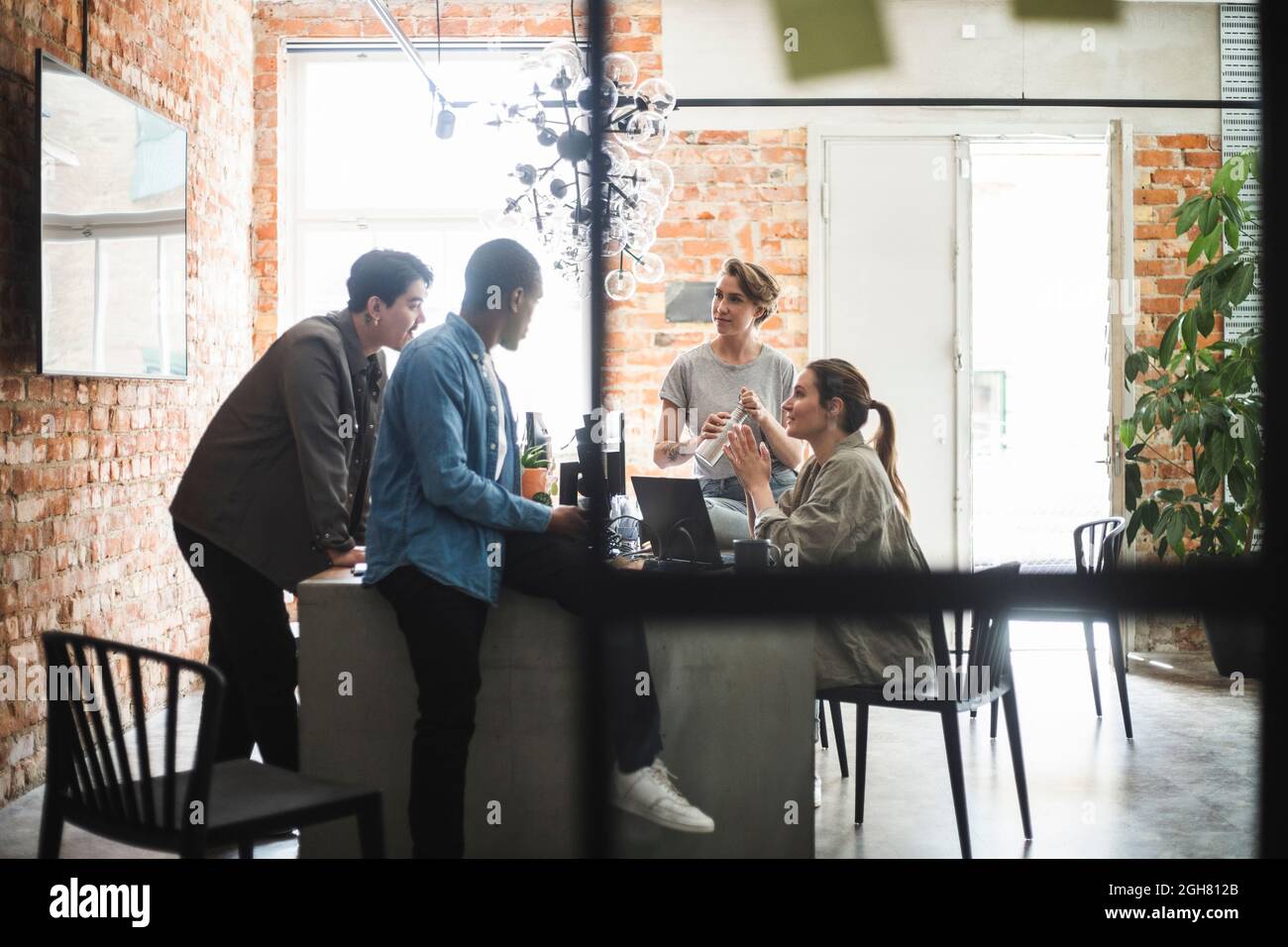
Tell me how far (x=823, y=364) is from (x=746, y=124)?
2915mm

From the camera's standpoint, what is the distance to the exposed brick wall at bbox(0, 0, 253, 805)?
326 cm

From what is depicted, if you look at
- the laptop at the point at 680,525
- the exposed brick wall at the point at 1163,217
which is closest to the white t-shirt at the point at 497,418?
the laptop at the point at 680,525

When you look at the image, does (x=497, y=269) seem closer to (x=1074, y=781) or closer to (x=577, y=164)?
(x=577, y=164)

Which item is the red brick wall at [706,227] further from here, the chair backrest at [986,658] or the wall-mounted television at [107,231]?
the chair backrest at [986,658]

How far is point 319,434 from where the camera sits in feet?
9.01

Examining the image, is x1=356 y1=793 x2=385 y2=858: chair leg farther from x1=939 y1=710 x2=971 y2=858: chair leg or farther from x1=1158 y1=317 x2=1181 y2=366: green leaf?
x1=1158 y1=317 x2=1181 y2=366: green leaf

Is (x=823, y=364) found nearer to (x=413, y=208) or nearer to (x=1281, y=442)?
(x=1281, y=442)

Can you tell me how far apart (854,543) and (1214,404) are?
2.85 m

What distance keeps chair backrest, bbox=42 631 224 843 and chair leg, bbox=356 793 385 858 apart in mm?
307

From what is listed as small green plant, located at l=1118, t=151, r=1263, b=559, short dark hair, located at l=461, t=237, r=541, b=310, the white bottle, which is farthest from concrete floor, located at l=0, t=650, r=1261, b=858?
short dark hair, located at l=461, t=237, r=541, b=310

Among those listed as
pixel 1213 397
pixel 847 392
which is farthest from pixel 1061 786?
pixel 1213 397

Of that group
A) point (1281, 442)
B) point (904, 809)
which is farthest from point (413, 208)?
point (1281, 442)

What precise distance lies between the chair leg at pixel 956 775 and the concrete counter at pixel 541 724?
44 centimetres

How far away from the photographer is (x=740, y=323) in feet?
11.7
